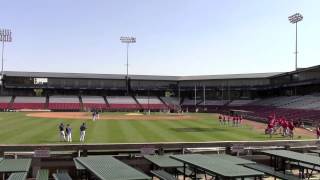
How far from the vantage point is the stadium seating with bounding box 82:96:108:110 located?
314 ft

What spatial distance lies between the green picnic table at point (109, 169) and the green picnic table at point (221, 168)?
2.19m

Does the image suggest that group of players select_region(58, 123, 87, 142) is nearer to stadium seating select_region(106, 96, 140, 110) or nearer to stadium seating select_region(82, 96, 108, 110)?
stadium seating select_region(82, 96, 108, 110)

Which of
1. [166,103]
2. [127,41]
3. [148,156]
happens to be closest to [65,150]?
[148,156]

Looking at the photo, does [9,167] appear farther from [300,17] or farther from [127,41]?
[127,41]

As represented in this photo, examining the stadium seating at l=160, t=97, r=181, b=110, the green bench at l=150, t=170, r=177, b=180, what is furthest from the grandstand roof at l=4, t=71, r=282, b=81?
the green bench at l=150, t=170, r=177, b=180

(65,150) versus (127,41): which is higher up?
(127,41)

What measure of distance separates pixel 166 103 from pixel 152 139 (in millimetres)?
74942

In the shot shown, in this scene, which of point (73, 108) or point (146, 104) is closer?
point (73, 108)

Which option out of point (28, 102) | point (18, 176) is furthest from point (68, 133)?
point (28, 102)

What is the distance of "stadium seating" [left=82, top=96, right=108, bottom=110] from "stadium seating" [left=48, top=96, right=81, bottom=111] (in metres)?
1.70

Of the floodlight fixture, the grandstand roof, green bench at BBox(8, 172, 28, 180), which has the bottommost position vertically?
green bench at BBox(8, 172, 28, 180)

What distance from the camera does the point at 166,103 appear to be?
10806 centimetres

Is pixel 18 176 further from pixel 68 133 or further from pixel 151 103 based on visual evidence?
pixel 151 103

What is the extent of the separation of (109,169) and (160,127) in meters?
33.4
